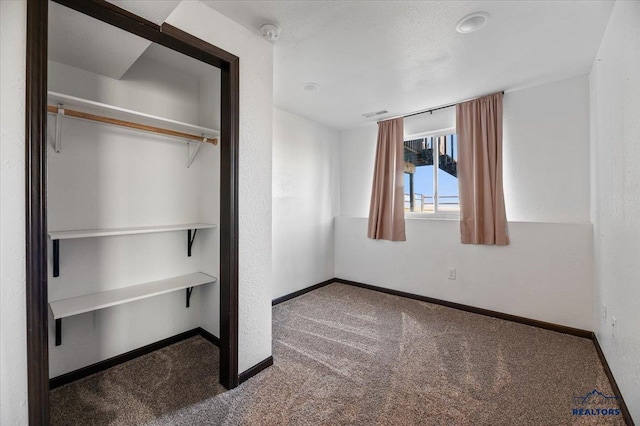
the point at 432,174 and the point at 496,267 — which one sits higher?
the point at 432,174

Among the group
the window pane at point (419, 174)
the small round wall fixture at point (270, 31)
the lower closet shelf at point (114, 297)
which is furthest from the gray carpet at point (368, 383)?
the small round wall fixture at point (270, 31)

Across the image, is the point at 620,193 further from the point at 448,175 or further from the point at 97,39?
the point at 97,39

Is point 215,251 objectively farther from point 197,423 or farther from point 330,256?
point 330,256

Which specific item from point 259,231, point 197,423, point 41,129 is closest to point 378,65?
point 259,231

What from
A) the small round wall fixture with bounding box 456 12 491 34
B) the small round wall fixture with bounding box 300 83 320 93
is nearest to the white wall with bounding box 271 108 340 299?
the small round wall fixture with bounding box 300 83 320 93

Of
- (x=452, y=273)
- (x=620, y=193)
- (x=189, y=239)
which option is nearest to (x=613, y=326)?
(x=620, y=193)

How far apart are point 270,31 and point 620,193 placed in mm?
2363

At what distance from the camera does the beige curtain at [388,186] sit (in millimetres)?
3648

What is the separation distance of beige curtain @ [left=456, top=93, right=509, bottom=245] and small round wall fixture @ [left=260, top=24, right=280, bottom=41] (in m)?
2.26

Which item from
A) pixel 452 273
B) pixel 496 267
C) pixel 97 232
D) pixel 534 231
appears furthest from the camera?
pixel 452 273

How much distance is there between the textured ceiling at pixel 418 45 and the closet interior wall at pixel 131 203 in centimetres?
86

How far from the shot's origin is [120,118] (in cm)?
196

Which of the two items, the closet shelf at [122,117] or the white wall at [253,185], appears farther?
the white wall at [253,185]

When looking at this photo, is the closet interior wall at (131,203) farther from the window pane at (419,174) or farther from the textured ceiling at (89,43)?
the window pane at (419,174)
